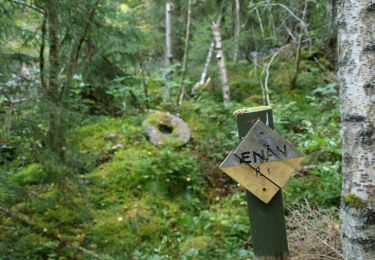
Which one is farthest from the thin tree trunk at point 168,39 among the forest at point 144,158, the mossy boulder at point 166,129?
the mossy boulder at point 166,129

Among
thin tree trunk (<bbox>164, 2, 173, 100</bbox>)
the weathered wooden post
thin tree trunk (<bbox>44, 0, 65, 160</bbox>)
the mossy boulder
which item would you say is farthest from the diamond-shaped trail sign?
thin tree trunk (<bbox>164, 2, 173, 100</bbox>)

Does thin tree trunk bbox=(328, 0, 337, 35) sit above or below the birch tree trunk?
above

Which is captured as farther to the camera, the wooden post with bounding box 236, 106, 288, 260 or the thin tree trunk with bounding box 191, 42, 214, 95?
the thin tree trunk with bounding box 191, 42, 214, 95

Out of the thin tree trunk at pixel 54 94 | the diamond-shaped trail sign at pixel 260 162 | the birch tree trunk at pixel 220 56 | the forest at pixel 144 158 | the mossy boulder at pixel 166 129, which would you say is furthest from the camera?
the birch tree trunk at pixel 220 56

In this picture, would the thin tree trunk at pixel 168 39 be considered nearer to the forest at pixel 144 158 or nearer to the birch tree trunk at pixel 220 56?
the forest at pixel 144 158

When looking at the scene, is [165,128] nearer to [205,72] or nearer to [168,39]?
[168,39]

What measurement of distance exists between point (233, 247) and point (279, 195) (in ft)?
8.90

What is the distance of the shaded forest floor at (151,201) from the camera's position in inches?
171

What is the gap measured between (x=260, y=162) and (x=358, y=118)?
1.77 ft

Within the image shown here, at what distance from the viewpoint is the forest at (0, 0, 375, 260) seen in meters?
2.10

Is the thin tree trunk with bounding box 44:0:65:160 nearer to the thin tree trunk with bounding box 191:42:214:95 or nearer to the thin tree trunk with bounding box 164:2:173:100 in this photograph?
the thin tree trunk with bounding box 164:2:173:100

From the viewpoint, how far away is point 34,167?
5945 millimetres

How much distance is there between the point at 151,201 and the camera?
18.4 ft

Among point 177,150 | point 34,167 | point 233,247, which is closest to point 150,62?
point 177,150
